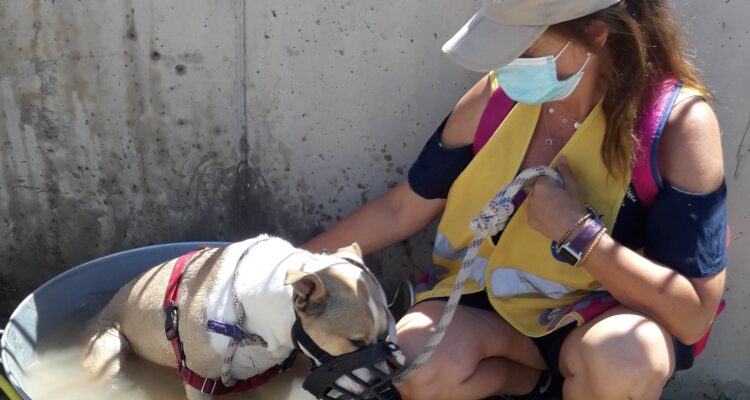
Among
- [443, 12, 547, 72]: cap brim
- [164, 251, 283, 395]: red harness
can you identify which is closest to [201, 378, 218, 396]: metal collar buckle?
[164, 251, 283, 395]: red harness

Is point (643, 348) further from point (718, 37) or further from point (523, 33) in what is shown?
point (718, 37)

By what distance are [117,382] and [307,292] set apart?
92 cm

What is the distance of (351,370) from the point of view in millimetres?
2131

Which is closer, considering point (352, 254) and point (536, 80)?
point (536, 80)

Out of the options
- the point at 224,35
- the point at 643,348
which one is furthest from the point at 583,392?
the point at 224,35

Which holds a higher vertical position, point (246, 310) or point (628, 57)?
point (628, 57)

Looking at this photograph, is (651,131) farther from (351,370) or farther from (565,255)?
(351,370)

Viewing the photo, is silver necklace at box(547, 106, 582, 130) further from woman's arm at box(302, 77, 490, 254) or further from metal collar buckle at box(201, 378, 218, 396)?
metal collar buckle at box(201, 378, 218, 396)

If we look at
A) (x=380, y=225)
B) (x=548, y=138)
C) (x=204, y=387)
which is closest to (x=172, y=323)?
(x=204, y=387)

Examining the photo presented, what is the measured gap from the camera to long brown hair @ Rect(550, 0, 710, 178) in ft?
6.88

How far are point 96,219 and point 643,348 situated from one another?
93.6 inches

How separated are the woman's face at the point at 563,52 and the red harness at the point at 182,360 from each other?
1332 millimetres

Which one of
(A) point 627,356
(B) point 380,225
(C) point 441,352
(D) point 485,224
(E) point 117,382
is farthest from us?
(B) point 380,225

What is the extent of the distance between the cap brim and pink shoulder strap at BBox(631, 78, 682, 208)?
0.41 metres
